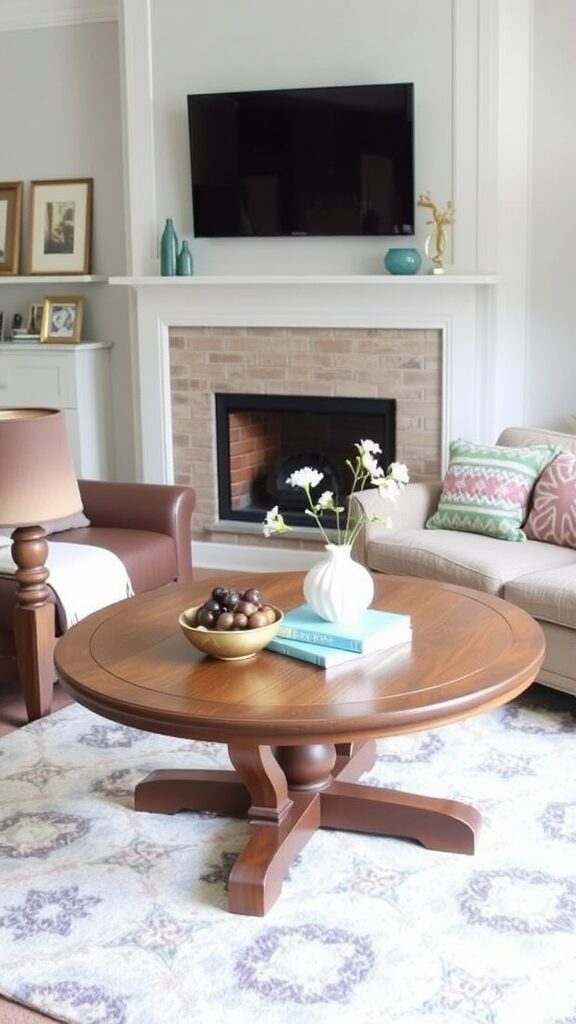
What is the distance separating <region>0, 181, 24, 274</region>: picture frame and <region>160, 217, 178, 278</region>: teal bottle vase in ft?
4.00

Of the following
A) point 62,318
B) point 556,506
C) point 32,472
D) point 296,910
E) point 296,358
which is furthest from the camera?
point 62,318

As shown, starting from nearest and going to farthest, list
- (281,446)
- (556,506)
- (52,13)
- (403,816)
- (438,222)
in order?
(403,816), (556,506), (438,222), (281,446), (52,13)

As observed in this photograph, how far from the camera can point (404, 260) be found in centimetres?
496

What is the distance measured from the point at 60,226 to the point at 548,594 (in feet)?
12.0

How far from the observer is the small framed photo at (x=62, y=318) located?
20.2 ft

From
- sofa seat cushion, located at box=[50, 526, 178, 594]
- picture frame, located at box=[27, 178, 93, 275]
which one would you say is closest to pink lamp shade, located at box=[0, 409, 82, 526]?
sofa seat cushion, located at box=[50, 526, 178, 594]

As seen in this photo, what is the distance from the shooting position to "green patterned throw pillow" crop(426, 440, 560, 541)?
4.22 meters

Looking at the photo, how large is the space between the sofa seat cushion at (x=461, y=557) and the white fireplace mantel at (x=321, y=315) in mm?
952

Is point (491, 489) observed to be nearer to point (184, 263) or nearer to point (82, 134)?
point (184, 263)

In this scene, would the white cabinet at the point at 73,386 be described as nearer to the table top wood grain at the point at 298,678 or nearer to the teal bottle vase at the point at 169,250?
the teal bottle vase at the point at 169,250

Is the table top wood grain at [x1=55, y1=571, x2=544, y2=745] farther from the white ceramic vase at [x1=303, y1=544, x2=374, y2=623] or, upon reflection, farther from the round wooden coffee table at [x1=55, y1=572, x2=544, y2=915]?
the white ceramic vase at [x1=303, y1=544, x2=374, y2=623]

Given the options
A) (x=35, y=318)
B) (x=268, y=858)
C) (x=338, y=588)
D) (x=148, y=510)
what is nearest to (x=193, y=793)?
(x=268, y=858)

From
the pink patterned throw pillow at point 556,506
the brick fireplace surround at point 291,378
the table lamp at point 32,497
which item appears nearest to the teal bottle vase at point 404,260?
the brick fireplace surround at point 291,378

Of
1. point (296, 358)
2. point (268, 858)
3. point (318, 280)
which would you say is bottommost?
point (268, 858)
